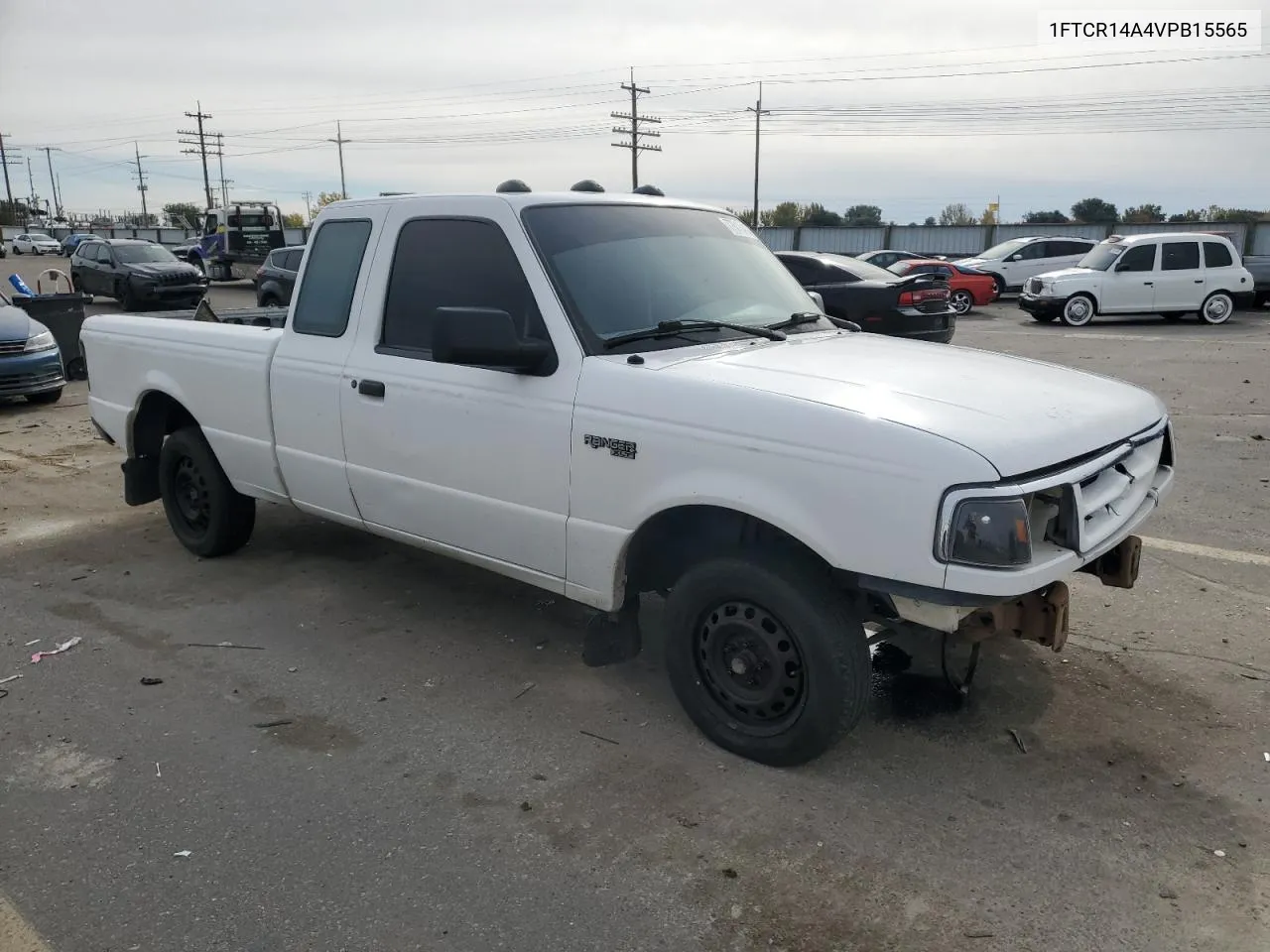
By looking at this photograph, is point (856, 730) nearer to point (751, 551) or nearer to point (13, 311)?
point (751, 551)

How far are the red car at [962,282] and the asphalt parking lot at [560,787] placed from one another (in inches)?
763

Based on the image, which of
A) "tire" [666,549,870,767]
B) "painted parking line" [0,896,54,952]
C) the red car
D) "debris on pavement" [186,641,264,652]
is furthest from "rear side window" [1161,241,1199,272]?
"painted parking line" [0,896,54,952]

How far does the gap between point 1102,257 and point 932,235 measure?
23456 millimetres

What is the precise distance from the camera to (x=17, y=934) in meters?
2.77

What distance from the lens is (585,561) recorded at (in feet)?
12.4

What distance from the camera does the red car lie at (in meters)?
23.9

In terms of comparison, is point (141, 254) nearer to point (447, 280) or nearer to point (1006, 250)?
point (1006, 250)

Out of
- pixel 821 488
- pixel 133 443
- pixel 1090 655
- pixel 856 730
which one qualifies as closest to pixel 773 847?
pixel 856 730

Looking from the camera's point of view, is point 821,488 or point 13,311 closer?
point 821,488

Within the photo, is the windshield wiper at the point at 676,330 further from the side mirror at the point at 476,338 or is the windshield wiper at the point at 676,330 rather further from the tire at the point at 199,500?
the tire at the point at 199,500

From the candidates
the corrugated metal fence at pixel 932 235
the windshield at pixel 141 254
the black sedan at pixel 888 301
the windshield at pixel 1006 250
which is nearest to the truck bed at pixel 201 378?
the black sedan at pixel 888 301

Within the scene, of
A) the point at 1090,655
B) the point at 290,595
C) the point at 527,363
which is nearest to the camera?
the point at 527,363

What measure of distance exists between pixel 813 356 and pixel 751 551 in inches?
33.2

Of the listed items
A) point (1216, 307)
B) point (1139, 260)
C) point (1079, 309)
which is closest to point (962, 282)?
point (1079, 309)
